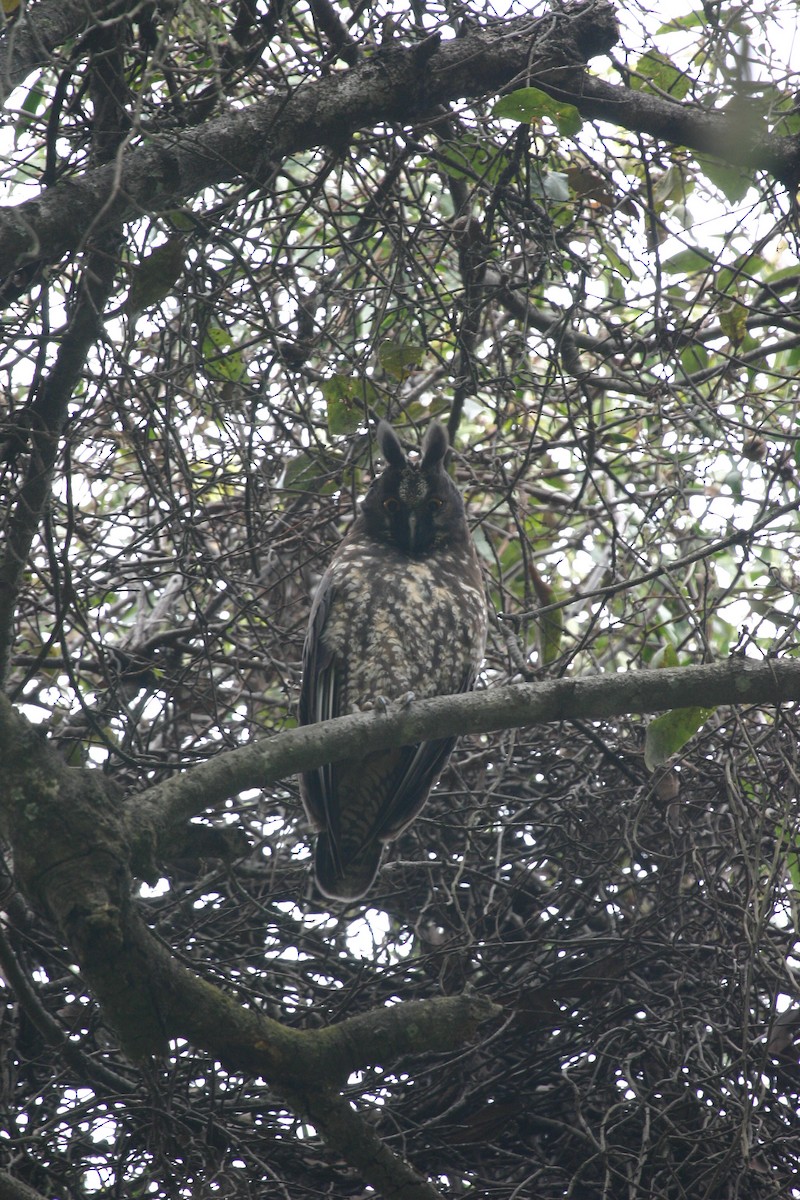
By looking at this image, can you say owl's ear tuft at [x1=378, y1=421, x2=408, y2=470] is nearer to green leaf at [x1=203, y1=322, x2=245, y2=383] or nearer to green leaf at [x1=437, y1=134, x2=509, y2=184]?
green leaf at [x1=203, y1=322, x2=245, y2=383]

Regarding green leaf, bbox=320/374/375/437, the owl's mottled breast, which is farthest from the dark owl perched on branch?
green leaf, bbox=320/374/375/437

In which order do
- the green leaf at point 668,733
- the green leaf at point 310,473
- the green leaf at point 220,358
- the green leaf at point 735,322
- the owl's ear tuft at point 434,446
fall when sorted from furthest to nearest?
the green leaf at point 310,473 < the owl's ear tuft at point 434,446 < the green leaf at point 220,358 < the green leaf at point 735,322 < the green leaf at point 668,733

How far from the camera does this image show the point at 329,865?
3520 mm

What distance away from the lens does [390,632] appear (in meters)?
3.82

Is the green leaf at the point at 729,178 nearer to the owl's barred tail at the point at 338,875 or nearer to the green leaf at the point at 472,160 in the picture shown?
the green leaf at the point at 472,160

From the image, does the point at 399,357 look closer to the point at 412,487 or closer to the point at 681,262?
the point at 412,487

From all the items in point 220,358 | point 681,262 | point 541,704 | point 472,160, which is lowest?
point 541,704

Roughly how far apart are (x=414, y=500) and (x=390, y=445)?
0.74ft

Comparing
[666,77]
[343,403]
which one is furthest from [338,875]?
[666,77]

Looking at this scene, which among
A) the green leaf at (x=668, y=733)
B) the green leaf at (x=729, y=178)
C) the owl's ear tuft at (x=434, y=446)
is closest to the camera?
the green leaf at (x=668, y=733)

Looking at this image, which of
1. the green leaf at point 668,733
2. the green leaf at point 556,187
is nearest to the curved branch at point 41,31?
the green leaf at point 556,187

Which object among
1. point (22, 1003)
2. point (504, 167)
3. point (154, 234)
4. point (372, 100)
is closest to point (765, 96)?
point (504, 167)

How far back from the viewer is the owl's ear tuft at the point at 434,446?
3859mm

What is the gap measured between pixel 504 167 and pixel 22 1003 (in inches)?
115
